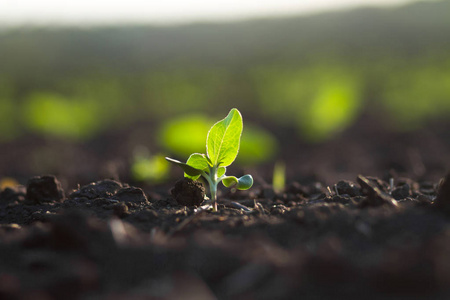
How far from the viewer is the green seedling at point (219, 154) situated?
1.71 metres

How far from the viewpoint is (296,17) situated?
49.4 ft

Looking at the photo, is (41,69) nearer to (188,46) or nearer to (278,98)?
(188,46)

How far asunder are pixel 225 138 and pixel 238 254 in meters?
0.69

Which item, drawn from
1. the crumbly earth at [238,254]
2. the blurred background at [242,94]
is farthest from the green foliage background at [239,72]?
the crumbly earth at [238,254]

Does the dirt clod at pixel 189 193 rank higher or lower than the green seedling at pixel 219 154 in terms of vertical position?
lower

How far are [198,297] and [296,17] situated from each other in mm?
14976

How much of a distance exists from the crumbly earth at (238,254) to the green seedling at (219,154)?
19 centimetres

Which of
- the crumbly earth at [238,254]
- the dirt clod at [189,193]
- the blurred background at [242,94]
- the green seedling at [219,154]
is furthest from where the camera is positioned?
the blurred background at [242,94]

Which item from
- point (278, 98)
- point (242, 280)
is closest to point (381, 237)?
point (242, 280)

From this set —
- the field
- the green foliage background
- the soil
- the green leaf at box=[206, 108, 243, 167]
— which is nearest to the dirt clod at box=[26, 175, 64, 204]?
the field

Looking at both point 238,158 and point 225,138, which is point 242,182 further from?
point 238,158

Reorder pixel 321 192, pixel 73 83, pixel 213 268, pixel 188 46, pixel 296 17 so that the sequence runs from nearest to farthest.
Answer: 1. pixel 213 268
2. pixel 321 192
3. pixel 73 83
4. pixel 188 46
5. pixel 296 17

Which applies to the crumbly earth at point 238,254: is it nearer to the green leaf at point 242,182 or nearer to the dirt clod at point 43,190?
the green leaf at point 242,182

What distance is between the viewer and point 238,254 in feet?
3.59
